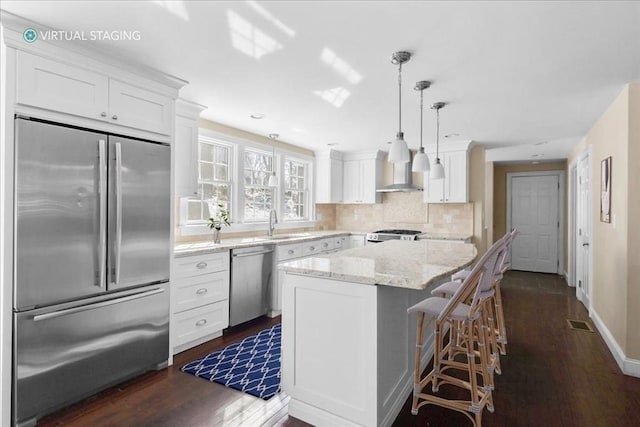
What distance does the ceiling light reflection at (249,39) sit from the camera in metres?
1.89

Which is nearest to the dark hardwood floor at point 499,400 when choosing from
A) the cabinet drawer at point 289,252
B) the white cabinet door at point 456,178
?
the cabinet drawer at point 289,252

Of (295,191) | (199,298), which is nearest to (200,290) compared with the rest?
(199,298)

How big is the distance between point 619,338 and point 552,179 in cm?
504

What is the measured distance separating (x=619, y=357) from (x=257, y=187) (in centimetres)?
417

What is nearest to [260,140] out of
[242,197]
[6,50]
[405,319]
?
[242,197]

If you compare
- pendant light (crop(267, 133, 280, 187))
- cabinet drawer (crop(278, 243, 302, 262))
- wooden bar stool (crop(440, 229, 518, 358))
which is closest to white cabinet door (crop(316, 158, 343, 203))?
pendant light (crop(267, 133, 280, 187))

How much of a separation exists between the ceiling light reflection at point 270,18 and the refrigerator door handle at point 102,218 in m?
1.36

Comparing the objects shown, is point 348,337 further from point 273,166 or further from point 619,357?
point 273,166

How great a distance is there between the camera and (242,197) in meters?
4.45

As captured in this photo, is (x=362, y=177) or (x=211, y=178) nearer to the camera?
(x=211, y=178)

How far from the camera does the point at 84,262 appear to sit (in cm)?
218

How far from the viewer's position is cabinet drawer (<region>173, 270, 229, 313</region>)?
2928 millimetres

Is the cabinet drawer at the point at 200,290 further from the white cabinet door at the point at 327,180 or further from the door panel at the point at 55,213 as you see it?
the white cabinet door at the point at 327,180

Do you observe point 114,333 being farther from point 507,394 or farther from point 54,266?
point 507,394
